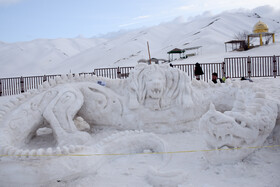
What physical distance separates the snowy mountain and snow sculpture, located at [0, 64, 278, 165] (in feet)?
62.5

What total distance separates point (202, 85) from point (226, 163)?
1.73 meters

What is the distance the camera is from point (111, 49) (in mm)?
35781

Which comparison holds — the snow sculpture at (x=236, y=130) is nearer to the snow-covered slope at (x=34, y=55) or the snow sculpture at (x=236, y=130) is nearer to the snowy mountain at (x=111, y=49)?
the snowy mountain at (x=111, y=49)

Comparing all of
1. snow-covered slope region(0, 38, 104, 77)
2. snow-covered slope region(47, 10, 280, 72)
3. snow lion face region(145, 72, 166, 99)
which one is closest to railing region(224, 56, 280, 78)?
snow-covered slope region(47, 10, 280, 72)

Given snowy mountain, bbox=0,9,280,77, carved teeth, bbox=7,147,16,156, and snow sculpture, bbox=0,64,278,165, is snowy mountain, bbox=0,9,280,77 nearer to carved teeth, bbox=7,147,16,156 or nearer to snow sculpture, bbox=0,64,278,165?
snow sculpture, bbox=0,64,278,165

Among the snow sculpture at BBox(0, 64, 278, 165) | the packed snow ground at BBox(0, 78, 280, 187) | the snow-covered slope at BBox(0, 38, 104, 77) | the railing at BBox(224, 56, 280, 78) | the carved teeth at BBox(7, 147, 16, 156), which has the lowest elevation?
the packed snow ground at BBox(0, 78, 280, 187)

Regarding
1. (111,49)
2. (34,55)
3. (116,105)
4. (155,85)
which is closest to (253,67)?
(155,85)

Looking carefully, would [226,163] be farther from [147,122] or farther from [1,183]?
[1,183]

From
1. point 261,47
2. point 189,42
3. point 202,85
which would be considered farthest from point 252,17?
point 202,85

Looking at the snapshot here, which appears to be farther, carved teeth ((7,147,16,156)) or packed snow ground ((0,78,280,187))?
carved teeth ((7,147,16,156))

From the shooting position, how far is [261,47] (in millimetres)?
22766

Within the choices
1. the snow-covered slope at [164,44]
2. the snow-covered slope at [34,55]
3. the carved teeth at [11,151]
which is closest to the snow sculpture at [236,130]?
the carved teeth at [11,151]

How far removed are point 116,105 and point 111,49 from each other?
1282 inches

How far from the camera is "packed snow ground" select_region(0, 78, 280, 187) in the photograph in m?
2.53
